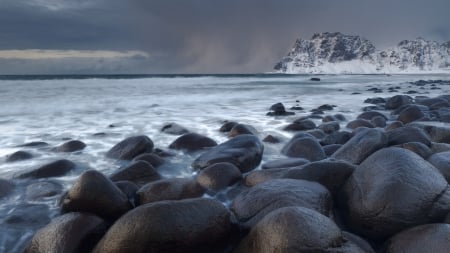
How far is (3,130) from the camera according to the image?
34.4 feet

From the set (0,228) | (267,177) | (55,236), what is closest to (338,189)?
(267,177)

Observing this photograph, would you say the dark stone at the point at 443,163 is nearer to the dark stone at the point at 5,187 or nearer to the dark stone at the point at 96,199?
the dark stone at the point at 96,199

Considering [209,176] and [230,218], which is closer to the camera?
[230,218]

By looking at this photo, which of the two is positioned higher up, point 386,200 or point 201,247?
point 386,200

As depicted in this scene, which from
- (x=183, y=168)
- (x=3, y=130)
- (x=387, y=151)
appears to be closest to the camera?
(x=387, y=151)

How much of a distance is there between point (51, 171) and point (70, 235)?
286 cm

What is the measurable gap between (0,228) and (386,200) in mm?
3922

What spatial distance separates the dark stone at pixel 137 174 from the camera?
506 cm

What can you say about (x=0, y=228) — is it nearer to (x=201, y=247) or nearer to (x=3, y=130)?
(x=201, y=247)

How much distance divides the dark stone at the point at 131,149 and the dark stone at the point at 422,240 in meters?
4.73

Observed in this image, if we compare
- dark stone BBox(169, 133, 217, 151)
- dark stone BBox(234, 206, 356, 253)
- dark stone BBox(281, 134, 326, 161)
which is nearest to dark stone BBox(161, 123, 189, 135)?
dark stone BBox(169, 133, 217, 151)

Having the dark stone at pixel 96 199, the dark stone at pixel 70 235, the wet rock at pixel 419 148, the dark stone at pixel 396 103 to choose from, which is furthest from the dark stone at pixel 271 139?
the dark stone at pixel 396 103

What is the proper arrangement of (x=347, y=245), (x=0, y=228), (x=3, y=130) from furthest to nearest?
(x=3, y=130)
(x=0, y=228)
(x=347, y=245)

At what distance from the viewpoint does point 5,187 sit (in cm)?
503
